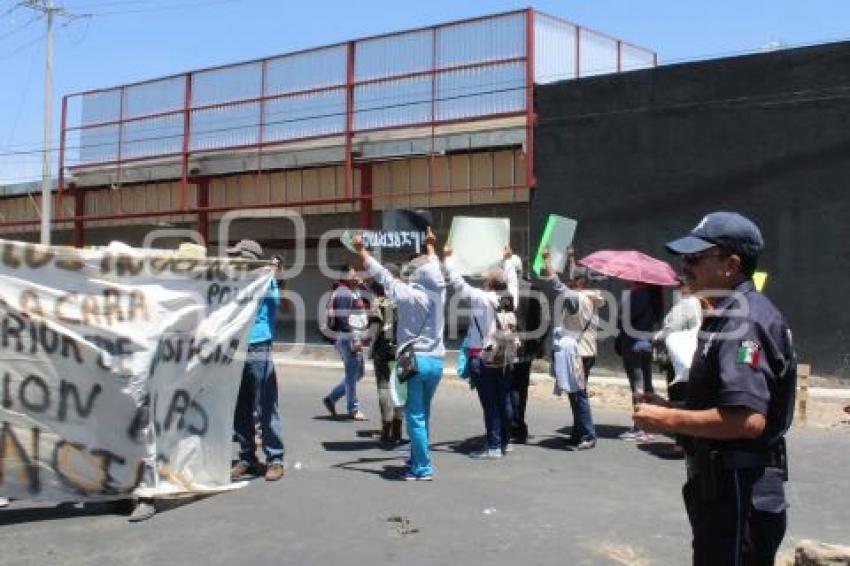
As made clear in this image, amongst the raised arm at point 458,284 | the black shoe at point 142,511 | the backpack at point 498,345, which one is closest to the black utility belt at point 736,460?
the black shoe at point 142,511

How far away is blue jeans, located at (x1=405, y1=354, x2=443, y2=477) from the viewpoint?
24.9ft

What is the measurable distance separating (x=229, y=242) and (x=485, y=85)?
952 centimetres

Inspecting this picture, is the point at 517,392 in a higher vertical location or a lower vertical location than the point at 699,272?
lower

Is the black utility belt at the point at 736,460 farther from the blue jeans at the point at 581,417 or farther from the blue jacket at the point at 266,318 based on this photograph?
the blue jeans at the point at 581,417

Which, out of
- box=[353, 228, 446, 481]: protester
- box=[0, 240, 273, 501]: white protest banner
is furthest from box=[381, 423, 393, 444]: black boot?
box=[0, 240, 273, 501]: white protest banner

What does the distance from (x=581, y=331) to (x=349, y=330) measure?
2.71m

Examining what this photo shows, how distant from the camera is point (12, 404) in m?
6.20

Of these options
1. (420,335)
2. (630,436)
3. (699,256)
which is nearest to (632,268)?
(630,436)

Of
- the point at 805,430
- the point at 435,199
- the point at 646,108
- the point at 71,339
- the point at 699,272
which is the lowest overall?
the point at 805,430

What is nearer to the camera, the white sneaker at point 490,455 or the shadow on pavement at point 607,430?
the white sneaker at point 490,455

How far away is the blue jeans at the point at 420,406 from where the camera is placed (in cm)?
759

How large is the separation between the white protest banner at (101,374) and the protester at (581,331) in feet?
12.9

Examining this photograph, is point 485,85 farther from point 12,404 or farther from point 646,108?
point 12,404

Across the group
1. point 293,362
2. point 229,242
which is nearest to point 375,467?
point 293,362
